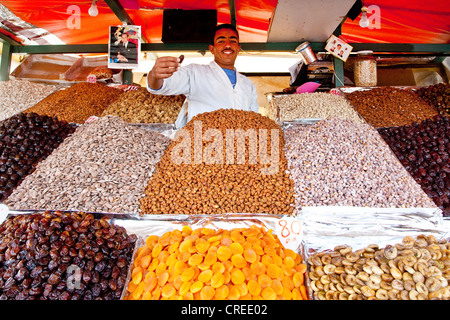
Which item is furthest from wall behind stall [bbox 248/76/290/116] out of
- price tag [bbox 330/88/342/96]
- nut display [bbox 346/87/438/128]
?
nut display [bbox 346/87/438/128]

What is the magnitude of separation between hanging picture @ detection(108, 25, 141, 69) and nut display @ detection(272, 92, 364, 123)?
1.49 metres

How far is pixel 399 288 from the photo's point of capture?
1122mm

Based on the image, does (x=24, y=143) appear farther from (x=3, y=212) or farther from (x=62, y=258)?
(x=62, y=258)

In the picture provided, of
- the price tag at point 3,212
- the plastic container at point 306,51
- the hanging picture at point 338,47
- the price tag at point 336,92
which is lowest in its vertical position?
the price tag at point 3,212

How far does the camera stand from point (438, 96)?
300 cm

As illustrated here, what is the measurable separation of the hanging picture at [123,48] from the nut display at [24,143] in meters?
0.92

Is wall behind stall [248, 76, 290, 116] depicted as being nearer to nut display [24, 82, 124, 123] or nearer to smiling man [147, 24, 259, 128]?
smiling man [147, 24, 259, 128]

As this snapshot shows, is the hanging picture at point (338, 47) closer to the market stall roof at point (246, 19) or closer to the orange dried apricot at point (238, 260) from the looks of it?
the market stall roof at point (246, 19)

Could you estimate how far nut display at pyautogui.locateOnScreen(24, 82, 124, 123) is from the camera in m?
2.72

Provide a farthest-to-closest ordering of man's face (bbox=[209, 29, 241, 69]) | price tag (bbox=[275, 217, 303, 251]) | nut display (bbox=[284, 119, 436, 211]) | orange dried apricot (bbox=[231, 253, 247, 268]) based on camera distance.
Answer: man's face (bbox=[209, 29, 241, 69])
nut display (bbox=[284, 119, 436, 211])
price tag (bbox=[275, 217, 303, 251])
orange dried apricot (bbox=[231, 253, 247, 268])

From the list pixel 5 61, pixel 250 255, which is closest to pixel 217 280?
pixel 250 255

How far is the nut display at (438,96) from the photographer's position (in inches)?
114

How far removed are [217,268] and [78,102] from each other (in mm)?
2434

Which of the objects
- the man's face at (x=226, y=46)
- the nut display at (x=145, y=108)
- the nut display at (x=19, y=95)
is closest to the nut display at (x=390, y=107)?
the man's face at (x=226, y=46)
